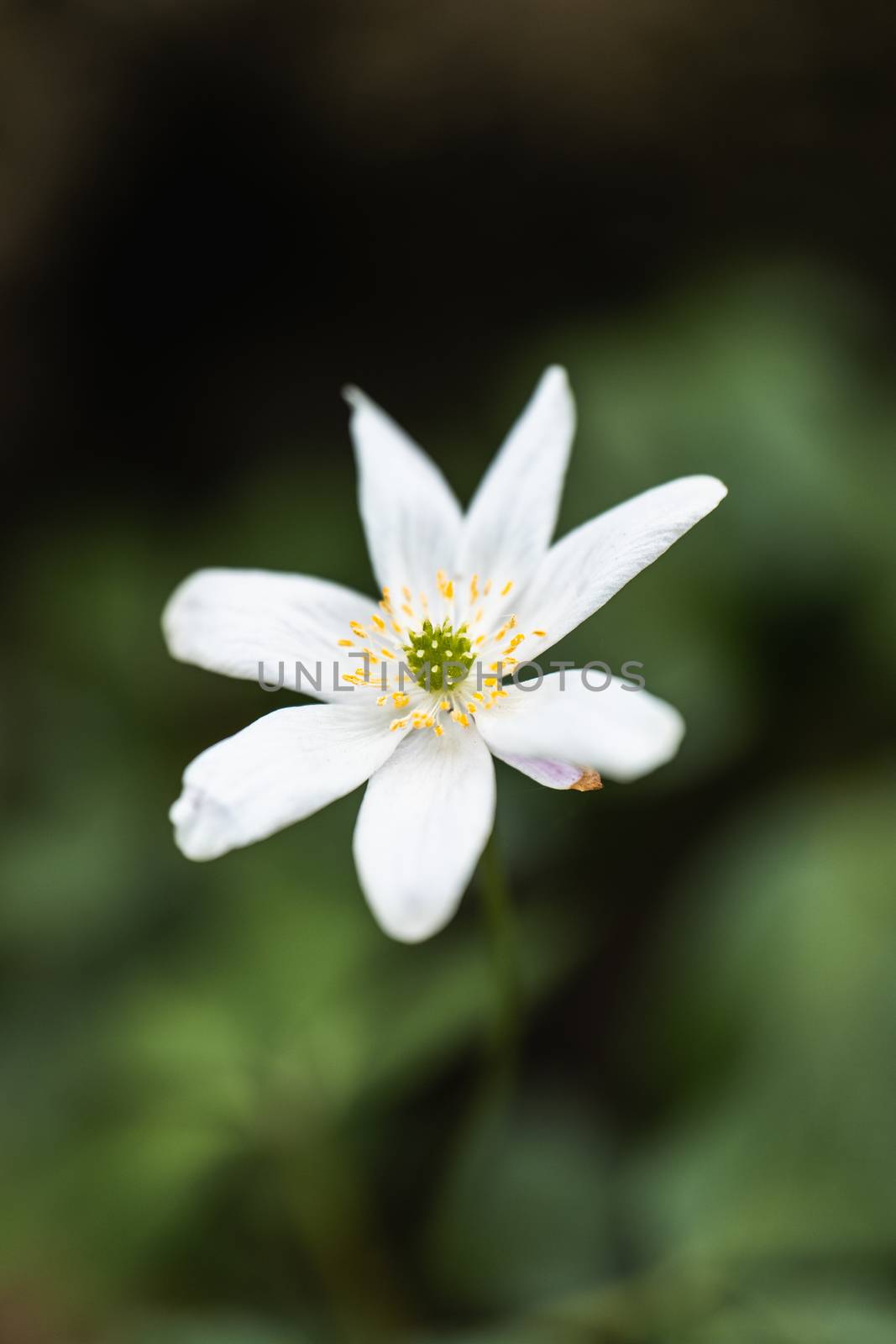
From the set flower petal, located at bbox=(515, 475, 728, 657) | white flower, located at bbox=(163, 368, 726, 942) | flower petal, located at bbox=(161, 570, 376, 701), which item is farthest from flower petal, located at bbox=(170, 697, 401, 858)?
flower petal, located at bbox=(515, 475, 728, 657)

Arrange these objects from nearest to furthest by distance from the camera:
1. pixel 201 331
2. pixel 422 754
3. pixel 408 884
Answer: pixel 408 884 → pixel 422 754 → pixel 201 331

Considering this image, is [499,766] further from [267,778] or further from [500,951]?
[267,778]

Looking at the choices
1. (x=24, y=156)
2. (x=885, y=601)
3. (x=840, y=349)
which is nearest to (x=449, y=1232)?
(x=885, y=601)

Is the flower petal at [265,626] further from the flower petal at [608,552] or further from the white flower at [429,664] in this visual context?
the flower petal at [608,552]

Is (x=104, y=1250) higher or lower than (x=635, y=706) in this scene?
lower

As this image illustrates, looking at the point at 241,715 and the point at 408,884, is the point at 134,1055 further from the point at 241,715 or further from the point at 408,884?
the point at 408,884

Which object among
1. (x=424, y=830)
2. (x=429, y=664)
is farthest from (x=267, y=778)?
(x=429, y=664)
